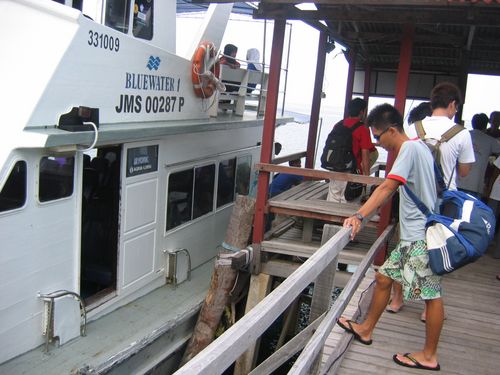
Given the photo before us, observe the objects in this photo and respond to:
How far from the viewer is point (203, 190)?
7.49 m

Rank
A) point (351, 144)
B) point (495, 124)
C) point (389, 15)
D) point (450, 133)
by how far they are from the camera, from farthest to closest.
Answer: point (495, 124) → point (351, 144) → point (389, 15) → point (450, 133)

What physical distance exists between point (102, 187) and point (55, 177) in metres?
1.30

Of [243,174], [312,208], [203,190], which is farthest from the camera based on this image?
[243,174]

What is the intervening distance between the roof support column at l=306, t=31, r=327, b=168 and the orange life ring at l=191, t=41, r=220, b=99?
1854 mm

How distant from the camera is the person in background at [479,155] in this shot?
5.77 meters

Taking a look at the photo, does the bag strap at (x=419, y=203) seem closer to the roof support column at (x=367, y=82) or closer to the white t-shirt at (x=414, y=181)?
the white t-shirt at (x=414, y=181)

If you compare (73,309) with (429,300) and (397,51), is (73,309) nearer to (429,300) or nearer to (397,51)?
(429,300)

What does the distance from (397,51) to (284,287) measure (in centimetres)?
898

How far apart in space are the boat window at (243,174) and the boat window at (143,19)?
9.38 ft

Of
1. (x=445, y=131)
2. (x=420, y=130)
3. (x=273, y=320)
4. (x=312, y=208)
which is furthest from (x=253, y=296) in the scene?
(x=273, y=320)

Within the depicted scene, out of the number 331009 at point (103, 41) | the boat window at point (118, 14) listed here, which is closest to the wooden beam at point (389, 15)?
the boat window at point (118, 14)

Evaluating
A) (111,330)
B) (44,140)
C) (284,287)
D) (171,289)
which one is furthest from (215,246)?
(284,287)

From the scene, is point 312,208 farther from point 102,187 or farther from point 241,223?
point 102,187

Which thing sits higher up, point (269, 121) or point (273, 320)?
point (269, 121)
